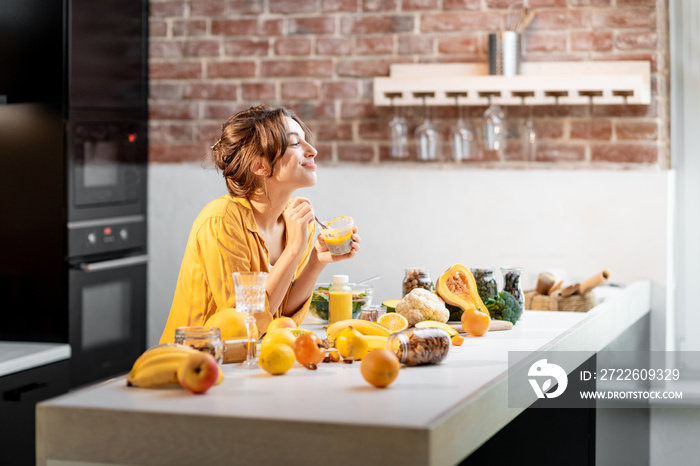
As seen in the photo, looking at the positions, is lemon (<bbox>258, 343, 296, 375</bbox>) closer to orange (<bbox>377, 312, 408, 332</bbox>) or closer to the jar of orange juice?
orange (<bbox>377, 312, 408, 332</bbox>)

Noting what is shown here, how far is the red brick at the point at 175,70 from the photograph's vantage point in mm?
3811

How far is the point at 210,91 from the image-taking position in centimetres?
379

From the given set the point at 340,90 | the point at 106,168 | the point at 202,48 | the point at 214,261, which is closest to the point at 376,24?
the point at 340,90

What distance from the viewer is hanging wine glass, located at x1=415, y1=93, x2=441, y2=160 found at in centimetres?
348

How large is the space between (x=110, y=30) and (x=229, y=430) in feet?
8.54

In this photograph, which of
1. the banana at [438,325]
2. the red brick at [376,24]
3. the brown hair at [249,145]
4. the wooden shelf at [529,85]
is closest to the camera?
the banana at [438,325]

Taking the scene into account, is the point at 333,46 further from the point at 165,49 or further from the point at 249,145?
the point at 249,145

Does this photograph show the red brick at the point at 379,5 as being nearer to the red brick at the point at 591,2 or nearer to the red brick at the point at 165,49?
the red brick at the point at 591,2

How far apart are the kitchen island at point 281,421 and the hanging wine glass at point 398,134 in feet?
6.35

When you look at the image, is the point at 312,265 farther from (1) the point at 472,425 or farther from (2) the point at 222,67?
(2) the point at 222,67

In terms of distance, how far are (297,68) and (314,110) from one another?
19 centimetres

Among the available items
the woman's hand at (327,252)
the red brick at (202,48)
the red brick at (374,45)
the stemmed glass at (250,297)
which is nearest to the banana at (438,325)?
the woman's hand at (327,252)

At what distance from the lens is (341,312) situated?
231 cm

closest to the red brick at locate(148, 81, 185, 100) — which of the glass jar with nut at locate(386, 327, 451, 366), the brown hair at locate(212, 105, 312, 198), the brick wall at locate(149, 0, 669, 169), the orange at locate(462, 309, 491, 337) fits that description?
the brick wall at locate(149, 0, 669, 169)
